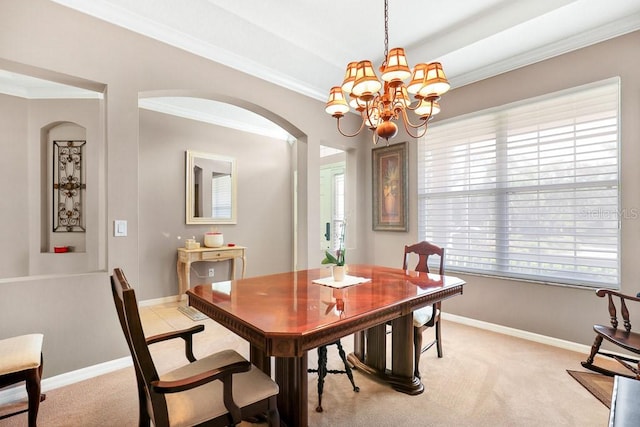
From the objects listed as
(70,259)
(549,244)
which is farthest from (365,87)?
(70,259)

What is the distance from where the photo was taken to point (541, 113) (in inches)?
121

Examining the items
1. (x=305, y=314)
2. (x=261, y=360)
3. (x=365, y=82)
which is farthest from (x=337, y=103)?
(x=261, y=360)

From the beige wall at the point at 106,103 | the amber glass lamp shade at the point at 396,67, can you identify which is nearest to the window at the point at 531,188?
the amber glass lamp shade at the point at 396,67

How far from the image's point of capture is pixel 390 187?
14.0 feet

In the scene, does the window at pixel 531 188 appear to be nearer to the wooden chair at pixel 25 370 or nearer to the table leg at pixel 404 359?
the table leg at pixel 404 359

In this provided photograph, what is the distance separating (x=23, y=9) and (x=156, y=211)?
2.64 meters

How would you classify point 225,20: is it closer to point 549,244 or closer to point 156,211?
point 156,211

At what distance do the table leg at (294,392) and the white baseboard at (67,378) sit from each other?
157 centimetres

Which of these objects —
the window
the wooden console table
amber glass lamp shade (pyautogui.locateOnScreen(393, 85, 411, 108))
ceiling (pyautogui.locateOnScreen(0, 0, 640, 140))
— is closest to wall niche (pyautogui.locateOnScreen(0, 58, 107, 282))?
the wooden console table

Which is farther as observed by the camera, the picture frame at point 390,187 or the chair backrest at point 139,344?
the picture frame at point 390,187

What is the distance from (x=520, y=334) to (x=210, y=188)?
4348mm

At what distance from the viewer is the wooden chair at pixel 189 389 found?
3.60 feet

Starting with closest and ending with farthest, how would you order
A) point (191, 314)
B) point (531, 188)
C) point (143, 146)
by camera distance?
point (531, 188), point (191, 314), point (143, 146)

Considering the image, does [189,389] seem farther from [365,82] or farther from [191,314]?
[191,314]
